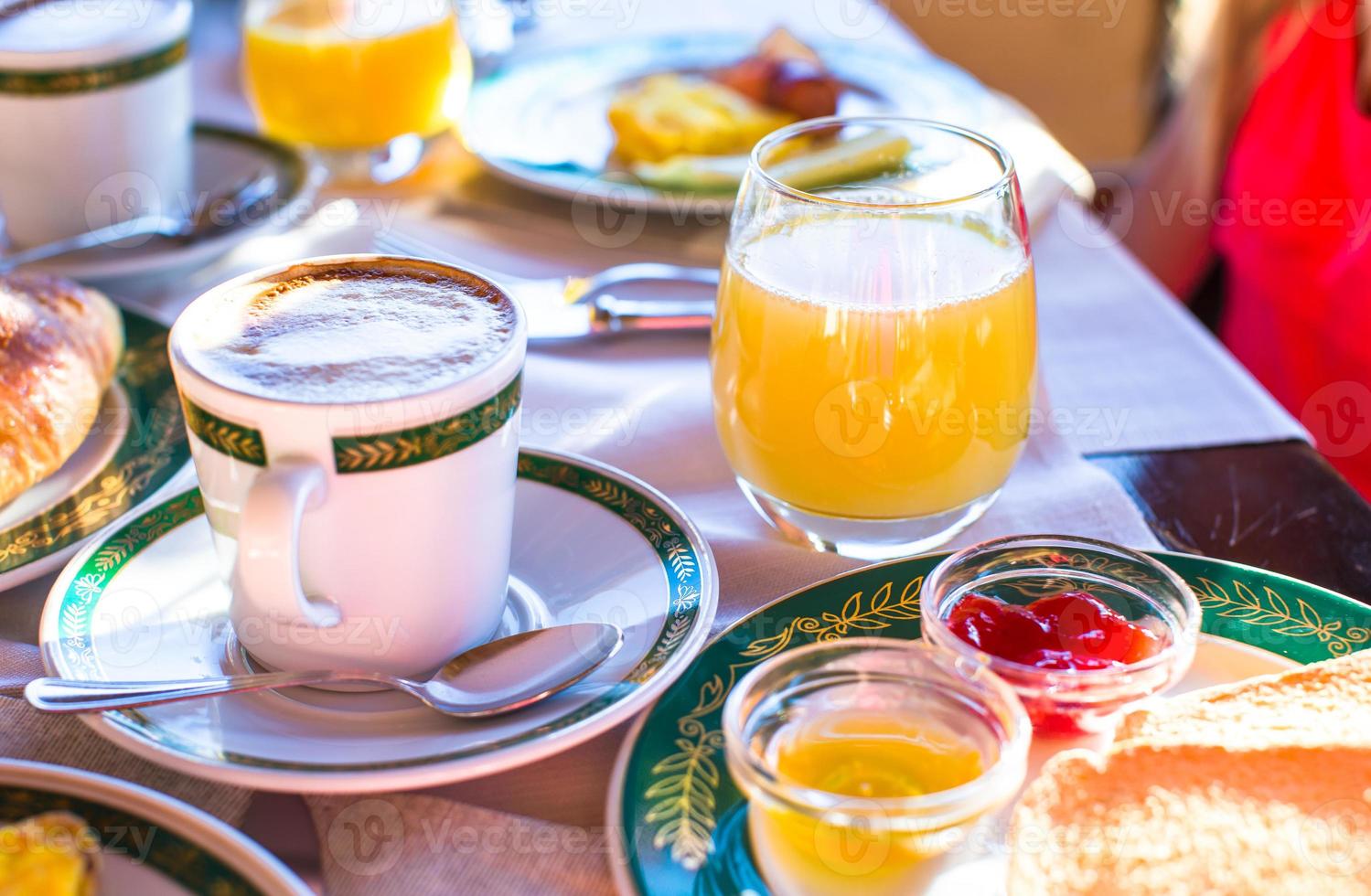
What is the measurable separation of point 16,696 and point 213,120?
1122 millimetres

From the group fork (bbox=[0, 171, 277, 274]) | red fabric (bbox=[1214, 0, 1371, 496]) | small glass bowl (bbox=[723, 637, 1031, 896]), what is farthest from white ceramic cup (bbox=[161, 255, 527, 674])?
red fabric (bbox=[1214, 0, 1371, 496])

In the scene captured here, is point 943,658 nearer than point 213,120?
Yes

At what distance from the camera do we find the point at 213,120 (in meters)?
1.73

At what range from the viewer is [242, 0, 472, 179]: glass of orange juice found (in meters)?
1.55

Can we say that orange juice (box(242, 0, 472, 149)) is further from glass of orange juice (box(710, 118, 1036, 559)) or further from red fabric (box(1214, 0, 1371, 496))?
red fabric (box(1214, 0, 1371, 496))

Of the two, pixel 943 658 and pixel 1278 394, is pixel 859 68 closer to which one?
pixel 1278 394

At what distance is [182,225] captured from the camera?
1.38 meters

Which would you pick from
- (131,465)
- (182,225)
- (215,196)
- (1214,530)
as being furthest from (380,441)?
(215,196)

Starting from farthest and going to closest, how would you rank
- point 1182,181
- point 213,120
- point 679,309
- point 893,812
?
point 1182,181
point 213,120
point 679,309
point 893,812

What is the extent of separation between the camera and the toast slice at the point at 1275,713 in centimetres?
69

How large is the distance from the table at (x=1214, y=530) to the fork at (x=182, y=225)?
1.80 feet

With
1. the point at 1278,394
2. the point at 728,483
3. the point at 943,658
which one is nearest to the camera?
the point at 943,658

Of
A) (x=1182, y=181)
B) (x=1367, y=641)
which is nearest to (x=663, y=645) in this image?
(x=1367, y=641)

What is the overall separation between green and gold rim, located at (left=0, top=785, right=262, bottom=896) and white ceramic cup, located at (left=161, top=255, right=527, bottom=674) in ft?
0.49
